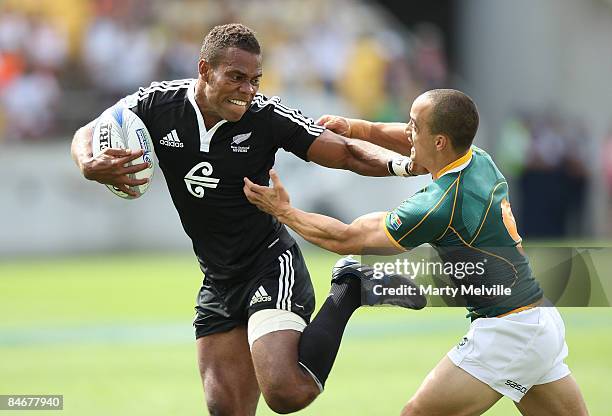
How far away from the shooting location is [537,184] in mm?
23453

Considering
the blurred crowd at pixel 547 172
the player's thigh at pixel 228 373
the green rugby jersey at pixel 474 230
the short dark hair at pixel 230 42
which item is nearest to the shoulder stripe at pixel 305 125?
the short dark hair at pixel 230 42

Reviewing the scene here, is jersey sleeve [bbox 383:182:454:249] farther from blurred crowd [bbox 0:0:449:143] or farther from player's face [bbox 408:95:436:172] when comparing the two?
blurred crowd [bbox 0:0:449:143]

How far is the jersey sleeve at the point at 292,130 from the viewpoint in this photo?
7.11 meters

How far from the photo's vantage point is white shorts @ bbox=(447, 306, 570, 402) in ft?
20.1

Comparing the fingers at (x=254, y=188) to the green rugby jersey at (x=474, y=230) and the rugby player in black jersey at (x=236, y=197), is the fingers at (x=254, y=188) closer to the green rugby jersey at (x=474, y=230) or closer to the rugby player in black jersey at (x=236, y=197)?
the rugby player in black jersey at (x=236, y=197)

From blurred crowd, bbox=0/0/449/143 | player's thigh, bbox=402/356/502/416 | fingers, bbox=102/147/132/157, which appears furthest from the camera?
blurred crowd, bbox=0/0/449/143

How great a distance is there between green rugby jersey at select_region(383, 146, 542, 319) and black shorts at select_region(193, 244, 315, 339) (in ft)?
3.39

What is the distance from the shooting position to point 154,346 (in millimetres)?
12422

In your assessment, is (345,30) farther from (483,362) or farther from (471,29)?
(483,362)

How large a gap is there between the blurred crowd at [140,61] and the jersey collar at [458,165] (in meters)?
15.0

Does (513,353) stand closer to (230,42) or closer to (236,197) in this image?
(236,197)

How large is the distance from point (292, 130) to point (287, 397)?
1658 mm

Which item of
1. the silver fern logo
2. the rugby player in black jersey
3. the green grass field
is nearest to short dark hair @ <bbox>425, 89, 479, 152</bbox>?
the rugby player in black jersey

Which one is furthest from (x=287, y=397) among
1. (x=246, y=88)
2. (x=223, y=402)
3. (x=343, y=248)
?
(x=246, y=88)
